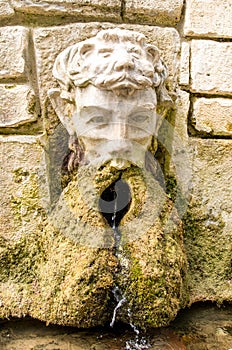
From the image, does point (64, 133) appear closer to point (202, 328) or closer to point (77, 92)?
point (77, 92)

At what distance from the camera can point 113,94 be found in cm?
163

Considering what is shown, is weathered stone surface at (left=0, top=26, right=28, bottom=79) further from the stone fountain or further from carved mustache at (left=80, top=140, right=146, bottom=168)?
carved mustache at (left=80, top=140, right=146, bottom=168)

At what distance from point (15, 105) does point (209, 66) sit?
0.72m

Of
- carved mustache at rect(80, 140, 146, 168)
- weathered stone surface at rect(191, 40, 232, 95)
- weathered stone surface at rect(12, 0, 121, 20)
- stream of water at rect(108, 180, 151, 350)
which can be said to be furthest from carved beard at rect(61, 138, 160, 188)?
weathered stone surface at rect(12, 0, 121, 20)

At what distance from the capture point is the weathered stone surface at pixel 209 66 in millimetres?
1999

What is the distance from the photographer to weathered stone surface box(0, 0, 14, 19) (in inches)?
74.7

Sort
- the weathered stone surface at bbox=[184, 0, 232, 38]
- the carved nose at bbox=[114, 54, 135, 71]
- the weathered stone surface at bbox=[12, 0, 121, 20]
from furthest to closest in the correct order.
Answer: the weathered stone surface at bbox=[184, 0, 232, 38] < the weathered stone surface at bbox=[12, 0, 121, 20] < the carved nose at bbox=[114, 54, 135, 71]

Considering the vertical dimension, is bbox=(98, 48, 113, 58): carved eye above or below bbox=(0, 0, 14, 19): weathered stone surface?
below

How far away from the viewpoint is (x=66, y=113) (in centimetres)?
184

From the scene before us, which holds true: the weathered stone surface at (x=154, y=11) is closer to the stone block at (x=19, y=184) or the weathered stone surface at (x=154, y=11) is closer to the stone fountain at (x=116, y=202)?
the stone fountain at (x=116, y=202)

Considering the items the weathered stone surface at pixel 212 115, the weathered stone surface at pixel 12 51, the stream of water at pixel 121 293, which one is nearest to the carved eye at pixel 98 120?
the stream of water at pixel 121 293

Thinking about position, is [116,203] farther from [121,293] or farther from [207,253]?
[207,253]

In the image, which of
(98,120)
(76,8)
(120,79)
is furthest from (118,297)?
(76,8)

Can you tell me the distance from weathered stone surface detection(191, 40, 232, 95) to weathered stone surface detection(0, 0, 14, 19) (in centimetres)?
66
